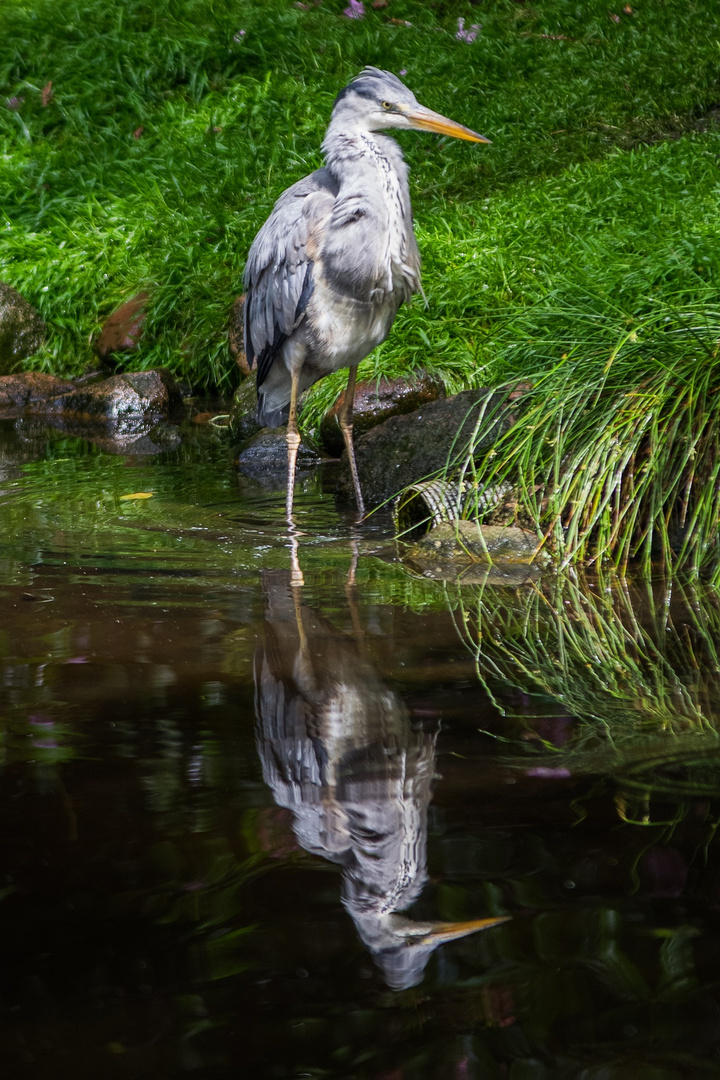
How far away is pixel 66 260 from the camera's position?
874 centimetres

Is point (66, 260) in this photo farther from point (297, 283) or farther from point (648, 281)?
point (648, 281)

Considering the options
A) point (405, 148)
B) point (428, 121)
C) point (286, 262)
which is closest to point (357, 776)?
point (286, 262)

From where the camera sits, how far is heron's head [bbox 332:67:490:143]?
15.6ft

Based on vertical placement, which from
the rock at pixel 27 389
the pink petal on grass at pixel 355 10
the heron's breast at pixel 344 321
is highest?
the pink petal on grass at pixel 355 10

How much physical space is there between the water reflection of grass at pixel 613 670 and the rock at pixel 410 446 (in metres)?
1.36

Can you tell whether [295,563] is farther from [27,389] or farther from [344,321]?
[27,389]

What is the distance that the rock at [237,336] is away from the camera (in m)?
7.20

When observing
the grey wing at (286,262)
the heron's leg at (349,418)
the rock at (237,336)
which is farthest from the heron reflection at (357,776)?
the rock at (237,336)

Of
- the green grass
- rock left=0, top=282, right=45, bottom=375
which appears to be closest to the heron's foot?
the green grass

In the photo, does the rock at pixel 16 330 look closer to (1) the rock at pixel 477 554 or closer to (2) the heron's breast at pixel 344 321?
(2) the heron's breast at pixel 344 321

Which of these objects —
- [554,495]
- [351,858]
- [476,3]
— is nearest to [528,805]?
[351,858]

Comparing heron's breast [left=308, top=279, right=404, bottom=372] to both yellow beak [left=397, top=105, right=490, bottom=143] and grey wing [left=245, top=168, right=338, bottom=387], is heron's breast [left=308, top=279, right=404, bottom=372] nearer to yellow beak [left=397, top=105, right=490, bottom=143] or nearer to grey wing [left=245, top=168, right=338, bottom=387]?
grey wing [left=245, top=168, right=338, bottom=387]

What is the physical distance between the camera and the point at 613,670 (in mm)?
2738

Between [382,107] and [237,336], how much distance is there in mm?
2688
